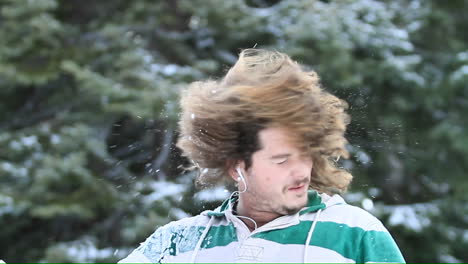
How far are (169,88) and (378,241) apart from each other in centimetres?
267

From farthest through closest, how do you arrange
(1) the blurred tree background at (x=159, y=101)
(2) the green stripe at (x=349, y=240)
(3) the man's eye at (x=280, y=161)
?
1. (1) the blurred tree background at (x=159, y=101)
2. (3) the man's eye at (x=280, y=161)
3. (2) the green stripe at (x=349, y=240)

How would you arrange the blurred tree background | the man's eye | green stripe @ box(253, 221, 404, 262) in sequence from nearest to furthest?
green stripe @ box(253, 221, 404, 262)
the man's eye
the blurred tree background

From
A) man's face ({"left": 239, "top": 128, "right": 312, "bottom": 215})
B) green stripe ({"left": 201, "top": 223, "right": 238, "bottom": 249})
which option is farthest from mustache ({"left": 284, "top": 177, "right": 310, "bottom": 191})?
green stripe ({"left": 201, "top": 223, "right": 238, "bottom": 249})

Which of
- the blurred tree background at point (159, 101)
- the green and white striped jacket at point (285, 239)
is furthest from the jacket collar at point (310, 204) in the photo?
the blurred tree background at point (159, 101)

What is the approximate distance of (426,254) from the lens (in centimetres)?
464

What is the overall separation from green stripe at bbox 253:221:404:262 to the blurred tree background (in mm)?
2200

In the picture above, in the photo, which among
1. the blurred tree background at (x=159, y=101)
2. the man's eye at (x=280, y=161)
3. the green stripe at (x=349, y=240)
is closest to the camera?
the green stripe at (x=349, y=240)

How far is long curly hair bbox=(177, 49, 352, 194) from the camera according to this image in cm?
127

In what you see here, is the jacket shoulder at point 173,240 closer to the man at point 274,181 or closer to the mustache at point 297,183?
the man at point 274,181

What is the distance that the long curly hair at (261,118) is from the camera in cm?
127

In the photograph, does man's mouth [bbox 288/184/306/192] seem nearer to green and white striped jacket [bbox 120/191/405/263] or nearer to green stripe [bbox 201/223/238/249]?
green and white striped jacket [bbox 120/191/405/263]

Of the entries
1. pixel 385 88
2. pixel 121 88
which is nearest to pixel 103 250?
pixel 121 88

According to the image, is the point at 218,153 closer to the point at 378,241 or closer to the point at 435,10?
the point at 378,241

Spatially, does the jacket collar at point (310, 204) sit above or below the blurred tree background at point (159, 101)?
above
